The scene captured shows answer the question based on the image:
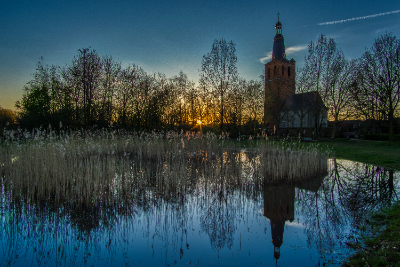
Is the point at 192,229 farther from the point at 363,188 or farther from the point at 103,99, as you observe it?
the point at 103,99

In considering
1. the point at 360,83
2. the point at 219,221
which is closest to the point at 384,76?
the point at 360,83

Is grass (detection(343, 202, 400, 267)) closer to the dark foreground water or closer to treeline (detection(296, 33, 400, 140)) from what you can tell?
the dark foreground water

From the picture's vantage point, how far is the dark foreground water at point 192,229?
3.16 m

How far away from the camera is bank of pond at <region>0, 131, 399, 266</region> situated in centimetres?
322

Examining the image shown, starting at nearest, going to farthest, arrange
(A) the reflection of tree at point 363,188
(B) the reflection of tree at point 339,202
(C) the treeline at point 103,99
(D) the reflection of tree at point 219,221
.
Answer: (D) the reflection of tree at point 219,221 < (B) the reflection of tree at point 339,202 < (A) the reflection of tree at point 363,188 < (C) the treeline at point 103,99

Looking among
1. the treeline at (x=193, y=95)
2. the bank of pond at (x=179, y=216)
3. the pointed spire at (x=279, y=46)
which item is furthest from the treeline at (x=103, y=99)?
the pointed spire at (x=279, y=46)

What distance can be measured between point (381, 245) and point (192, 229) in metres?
2.68

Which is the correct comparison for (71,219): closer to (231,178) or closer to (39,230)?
(39,230)

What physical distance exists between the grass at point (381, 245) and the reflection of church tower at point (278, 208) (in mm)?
1007

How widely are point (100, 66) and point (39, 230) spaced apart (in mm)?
15931

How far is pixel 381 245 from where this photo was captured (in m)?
3.14

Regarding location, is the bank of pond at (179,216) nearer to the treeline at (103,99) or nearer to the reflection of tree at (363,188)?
the reflection of tree at (363,188)

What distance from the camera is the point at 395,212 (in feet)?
14.2

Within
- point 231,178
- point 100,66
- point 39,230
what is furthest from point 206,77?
point 39,230
